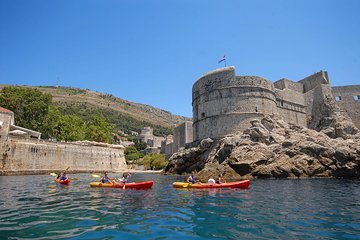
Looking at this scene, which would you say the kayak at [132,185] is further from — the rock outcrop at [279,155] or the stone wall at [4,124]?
the stone wall at [4,124]

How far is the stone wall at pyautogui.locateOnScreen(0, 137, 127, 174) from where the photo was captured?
25.9m

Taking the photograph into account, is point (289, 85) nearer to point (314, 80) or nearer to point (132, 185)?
point (314, 80)

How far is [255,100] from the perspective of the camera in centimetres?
3144

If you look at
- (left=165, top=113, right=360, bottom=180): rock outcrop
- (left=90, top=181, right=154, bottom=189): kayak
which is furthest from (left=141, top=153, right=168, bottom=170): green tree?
(left=90, top=181, right=154, bottom=189): kayak

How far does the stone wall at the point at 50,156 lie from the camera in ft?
85.0

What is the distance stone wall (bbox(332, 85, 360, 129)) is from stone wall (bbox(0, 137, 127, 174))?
32.0 metres

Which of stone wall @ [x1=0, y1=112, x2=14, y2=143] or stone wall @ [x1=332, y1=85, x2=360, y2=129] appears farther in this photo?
stone wall @ [x1=332, y1=85, x2=360, y2=129]

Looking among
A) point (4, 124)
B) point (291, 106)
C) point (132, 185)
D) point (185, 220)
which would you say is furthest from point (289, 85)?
point (4, 124)

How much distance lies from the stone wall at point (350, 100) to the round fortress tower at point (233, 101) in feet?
29.3

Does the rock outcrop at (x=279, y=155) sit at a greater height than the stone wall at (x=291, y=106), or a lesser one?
lesser

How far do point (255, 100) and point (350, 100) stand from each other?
13.1m

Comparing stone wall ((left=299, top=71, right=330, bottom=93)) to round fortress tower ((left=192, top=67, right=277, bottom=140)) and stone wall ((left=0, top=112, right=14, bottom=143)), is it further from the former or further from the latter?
stone wall ((left=0, top=112, right=14, bottom=143))

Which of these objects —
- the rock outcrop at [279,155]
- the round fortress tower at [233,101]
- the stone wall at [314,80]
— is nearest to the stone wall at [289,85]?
the stone wall at [314,80]

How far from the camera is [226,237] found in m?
5.83
